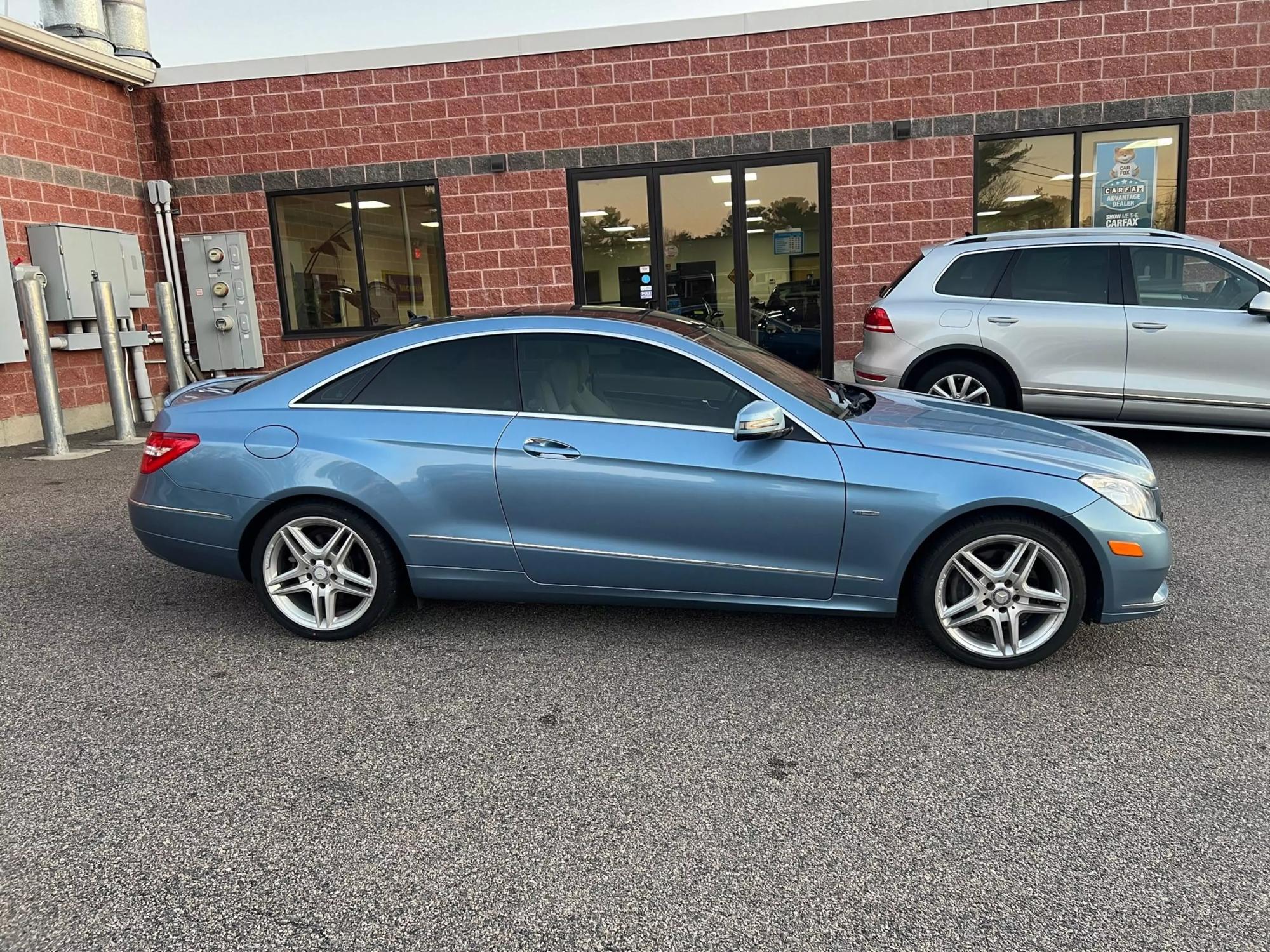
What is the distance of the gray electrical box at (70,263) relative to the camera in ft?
33.2

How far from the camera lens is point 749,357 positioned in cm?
445

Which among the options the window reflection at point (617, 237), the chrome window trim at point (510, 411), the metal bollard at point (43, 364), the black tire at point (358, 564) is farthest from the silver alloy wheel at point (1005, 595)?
the metal bollard at point (43, 364)

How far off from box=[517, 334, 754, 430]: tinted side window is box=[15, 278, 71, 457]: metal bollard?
7.09m

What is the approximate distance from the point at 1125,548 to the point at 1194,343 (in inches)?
176

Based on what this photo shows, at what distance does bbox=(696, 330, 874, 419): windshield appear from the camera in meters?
4.17

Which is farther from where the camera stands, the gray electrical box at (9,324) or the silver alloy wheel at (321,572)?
the gray electrical box at (9,324)

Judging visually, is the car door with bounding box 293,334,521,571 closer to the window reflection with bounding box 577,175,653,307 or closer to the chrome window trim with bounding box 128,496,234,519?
the chrome window trim with bounding box 128,496,234,519

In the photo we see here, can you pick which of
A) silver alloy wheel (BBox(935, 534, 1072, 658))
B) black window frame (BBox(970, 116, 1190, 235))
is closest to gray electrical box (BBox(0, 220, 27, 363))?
silver alloy wheel (BBox(935, 534, 1072, 658))

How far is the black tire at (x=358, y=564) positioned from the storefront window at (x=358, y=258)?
835cm

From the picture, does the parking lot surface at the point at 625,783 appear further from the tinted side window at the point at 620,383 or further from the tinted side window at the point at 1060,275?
the tinted side window at the point at 1060,275

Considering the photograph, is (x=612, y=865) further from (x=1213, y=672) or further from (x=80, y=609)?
(x=80, y=609)

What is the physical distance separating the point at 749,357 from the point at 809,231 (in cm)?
746

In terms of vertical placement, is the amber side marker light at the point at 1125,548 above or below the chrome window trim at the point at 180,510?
below

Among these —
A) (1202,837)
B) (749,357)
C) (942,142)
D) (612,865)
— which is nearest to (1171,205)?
(942,142)
